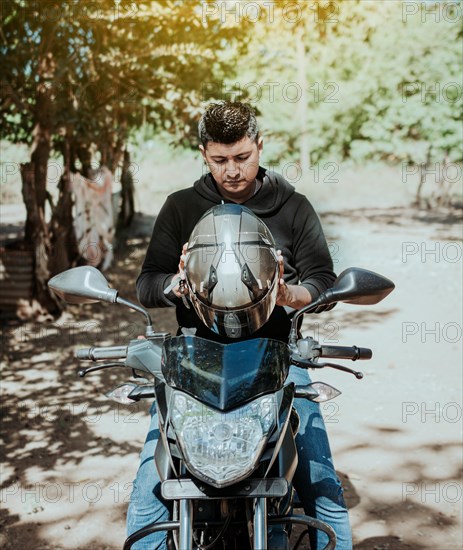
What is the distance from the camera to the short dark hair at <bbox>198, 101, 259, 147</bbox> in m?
2.72

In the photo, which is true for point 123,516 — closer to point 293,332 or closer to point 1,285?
point 293,332

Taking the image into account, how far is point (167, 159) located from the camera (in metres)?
38.2

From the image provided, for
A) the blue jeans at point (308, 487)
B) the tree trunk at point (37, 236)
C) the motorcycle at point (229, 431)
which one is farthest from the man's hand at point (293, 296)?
the tree trunk at point (37, 236)

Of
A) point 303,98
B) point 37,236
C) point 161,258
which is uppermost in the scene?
point 303,98

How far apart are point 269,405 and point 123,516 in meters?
3.15

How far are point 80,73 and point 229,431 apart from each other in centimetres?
955

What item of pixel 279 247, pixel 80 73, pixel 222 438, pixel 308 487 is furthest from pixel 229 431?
pixel 80 73

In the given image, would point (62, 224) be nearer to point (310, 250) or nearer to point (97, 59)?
point (97, 59)

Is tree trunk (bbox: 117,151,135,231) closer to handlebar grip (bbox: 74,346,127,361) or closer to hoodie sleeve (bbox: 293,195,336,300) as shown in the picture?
hoodie sleeve (bbox: 293,195,336,300)

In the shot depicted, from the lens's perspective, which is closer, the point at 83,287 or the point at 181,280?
the point at 181,280

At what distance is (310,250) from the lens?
3002 millimetres

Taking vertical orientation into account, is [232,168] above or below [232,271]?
above

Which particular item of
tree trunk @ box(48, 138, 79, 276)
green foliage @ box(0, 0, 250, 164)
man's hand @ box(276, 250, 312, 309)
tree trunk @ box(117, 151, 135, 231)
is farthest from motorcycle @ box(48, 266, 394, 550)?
tree trunk @ box(117, 151, 135, 231)

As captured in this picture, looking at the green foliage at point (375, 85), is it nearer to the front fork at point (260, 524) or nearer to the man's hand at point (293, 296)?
the man's hand at point (293, 296)
